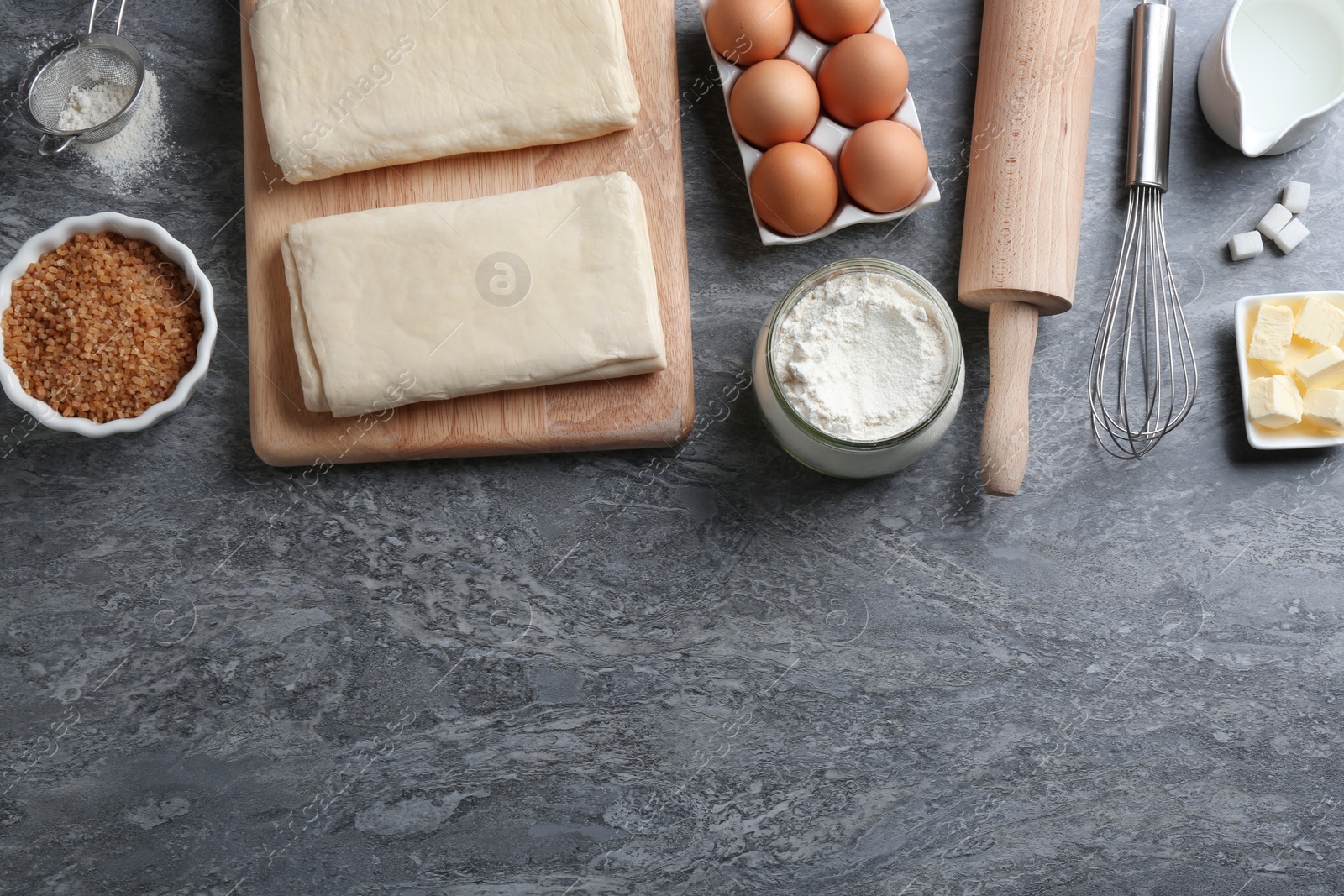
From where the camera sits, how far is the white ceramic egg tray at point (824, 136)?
4.34 ft

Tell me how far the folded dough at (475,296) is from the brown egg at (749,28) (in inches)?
10.1

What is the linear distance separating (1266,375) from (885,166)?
68 centimetres

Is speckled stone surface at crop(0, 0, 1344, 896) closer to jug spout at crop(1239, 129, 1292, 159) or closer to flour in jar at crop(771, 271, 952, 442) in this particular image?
jug spout at crop(1239, 129, 1292, 159)

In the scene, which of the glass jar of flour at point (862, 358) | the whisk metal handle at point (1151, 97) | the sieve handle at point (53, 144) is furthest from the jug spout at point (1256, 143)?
the sieve handle at point (53, 144)

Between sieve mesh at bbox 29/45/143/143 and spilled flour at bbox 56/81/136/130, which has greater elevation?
sieve mesh at bbox 29/45/143/143

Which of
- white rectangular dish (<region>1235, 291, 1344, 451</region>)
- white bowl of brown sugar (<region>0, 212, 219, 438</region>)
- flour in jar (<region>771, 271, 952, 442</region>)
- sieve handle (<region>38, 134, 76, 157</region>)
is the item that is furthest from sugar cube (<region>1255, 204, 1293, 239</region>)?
sieve handle (<region>38, 134, 76, 157</region>)

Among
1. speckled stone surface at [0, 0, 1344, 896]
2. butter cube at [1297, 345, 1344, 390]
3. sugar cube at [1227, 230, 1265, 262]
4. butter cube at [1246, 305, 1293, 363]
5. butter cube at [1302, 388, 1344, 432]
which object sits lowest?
speckled stone surface at [0, 0, 1344, 896]

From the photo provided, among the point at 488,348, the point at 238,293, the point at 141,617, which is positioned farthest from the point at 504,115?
the point at 141,617

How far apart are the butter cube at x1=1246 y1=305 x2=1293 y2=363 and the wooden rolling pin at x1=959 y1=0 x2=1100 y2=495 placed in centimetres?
30

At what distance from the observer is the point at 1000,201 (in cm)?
129

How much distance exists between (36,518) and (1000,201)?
62.1 inches

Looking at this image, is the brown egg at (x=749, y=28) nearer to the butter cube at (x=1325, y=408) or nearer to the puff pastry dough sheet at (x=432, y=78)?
the puff pastry dough sheet at (x=432, y=78)

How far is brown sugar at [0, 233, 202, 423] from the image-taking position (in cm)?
Answer: 130

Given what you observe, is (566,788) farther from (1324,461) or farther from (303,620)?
(1324,461)
